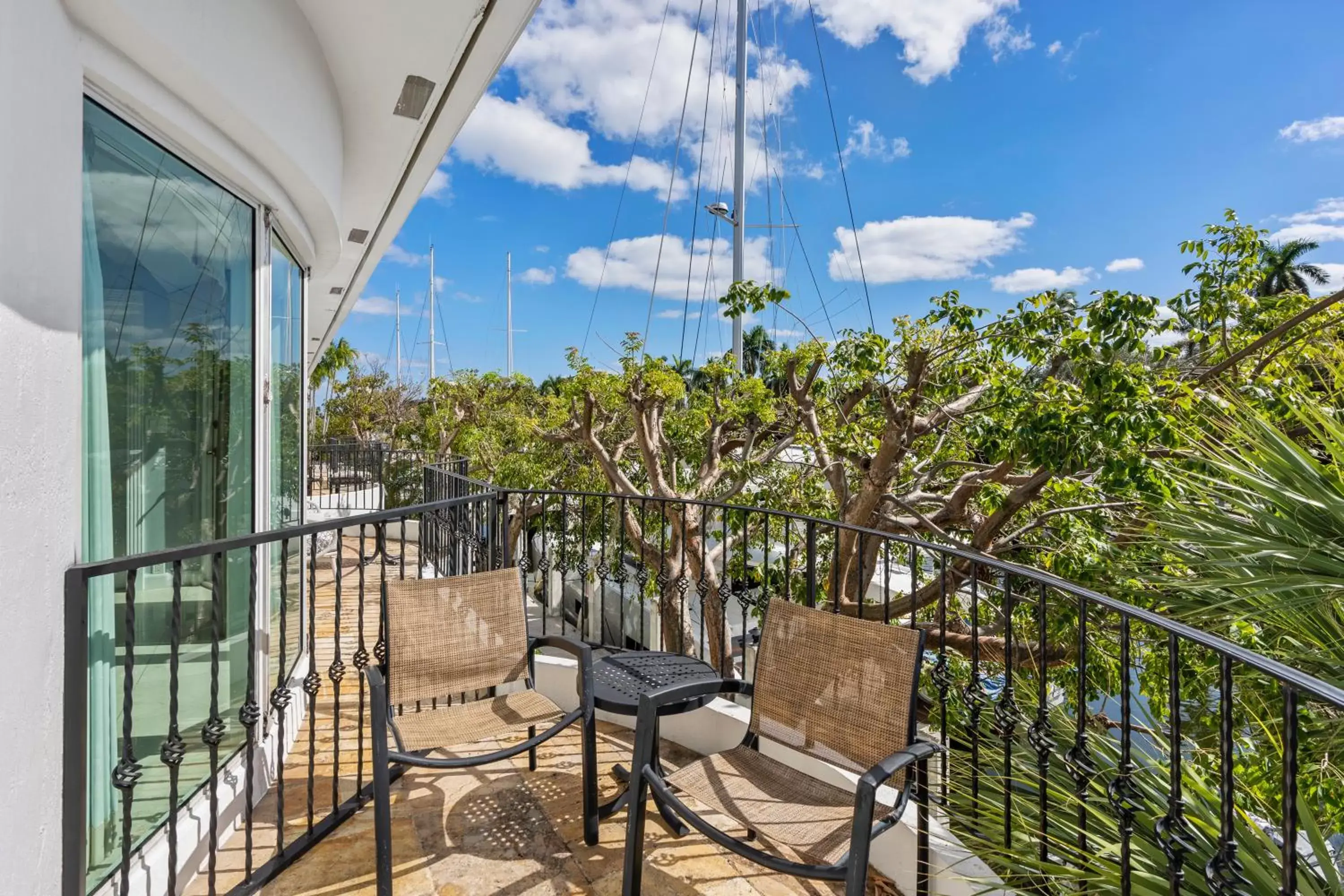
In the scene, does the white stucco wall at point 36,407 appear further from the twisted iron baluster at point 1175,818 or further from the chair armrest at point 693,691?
the twisted iron baluster at point 1175,818

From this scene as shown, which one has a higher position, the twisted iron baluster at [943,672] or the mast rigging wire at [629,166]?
the mast rigging wire at [629,166]

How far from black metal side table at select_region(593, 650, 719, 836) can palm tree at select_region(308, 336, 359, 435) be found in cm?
1589

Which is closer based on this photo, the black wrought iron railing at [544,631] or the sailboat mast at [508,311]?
the black wrought iron railing at [544,631]

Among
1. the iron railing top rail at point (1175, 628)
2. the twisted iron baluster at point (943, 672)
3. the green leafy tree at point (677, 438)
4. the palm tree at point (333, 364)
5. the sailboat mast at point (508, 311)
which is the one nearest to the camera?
the iron railing top rail at point (1175, 628)

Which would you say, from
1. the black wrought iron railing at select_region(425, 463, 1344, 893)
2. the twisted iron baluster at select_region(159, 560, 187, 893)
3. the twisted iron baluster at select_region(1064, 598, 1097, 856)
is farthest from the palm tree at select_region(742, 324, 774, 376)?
the twisted iron baluster at select_region(159, 560, 187, 893)

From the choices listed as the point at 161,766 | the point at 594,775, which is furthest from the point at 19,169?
the point at 594,775

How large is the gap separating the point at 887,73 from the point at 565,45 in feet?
22.3

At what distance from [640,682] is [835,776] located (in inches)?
32.6

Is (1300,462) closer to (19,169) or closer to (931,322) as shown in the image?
(931,322)

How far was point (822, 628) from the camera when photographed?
6.84 feet

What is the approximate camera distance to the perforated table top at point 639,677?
2348mm

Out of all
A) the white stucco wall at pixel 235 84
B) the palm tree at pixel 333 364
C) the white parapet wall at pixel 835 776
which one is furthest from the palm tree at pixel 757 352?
the palm tree at pixel 333 364

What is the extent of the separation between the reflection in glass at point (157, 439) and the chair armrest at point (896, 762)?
1.86 m

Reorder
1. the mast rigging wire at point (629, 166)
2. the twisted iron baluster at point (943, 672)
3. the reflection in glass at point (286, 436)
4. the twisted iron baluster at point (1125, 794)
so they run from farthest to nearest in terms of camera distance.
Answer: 1. the mast rigging wire at point (629, 166)
2. the reflection in glass at point (286, 436)
3. the twisted iron baluster at point (943, 672)
4. the twisted iron baluster at point (1125, 794)
